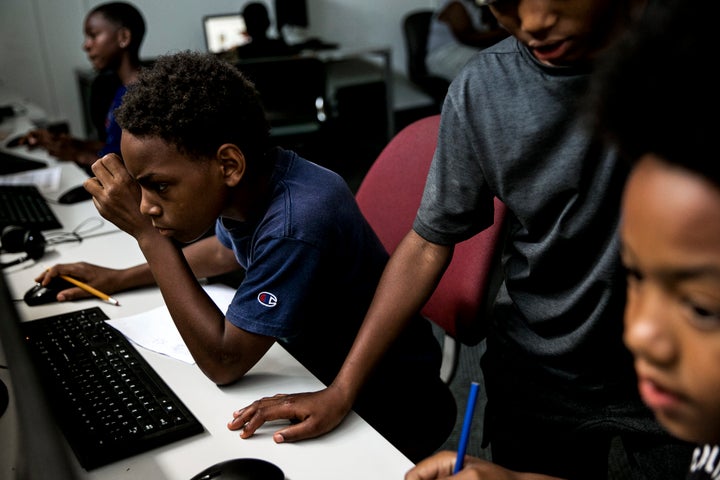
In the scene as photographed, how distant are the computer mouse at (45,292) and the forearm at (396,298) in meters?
0.69

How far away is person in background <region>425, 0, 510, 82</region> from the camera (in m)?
4.89

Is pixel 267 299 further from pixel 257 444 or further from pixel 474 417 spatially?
pixel 474 417

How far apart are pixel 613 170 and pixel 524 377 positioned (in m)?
0.36

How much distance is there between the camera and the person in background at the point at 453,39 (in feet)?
16.0

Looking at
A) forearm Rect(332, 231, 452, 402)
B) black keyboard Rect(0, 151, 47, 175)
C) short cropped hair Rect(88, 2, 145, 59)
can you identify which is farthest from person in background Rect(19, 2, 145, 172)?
forearm Rect(332, 231, 452, 402)

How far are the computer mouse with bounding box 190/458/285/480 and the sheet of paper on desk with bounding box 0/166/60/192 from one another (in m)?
1.65

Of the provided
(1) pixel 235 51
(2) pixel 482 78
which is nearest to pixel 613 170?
(2) pixel 482 78

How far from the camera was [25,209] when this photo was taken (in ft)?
6.21

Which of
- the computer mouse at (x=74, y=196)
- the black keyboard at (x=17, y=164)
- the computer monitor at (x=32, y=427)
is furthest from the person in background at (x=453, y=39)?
the computer monitor at (x=32, y=427)

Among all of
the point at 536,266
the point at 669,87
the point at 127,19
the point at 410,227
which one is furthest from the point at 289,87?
the point at 669,87

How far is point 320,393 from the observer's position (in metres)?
0.95

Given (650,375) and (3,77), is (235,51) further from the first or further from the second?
(650,375)

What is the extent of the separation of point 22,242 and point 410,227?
36.5 inches

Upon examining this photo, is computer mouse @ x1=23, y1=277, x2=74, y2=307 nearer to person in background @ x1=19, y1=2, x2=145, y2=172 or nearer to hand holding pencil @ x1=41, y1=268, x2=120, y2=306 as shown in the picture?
hand holding pencil @ x1=41, y1=268, x2=120, y2=306
